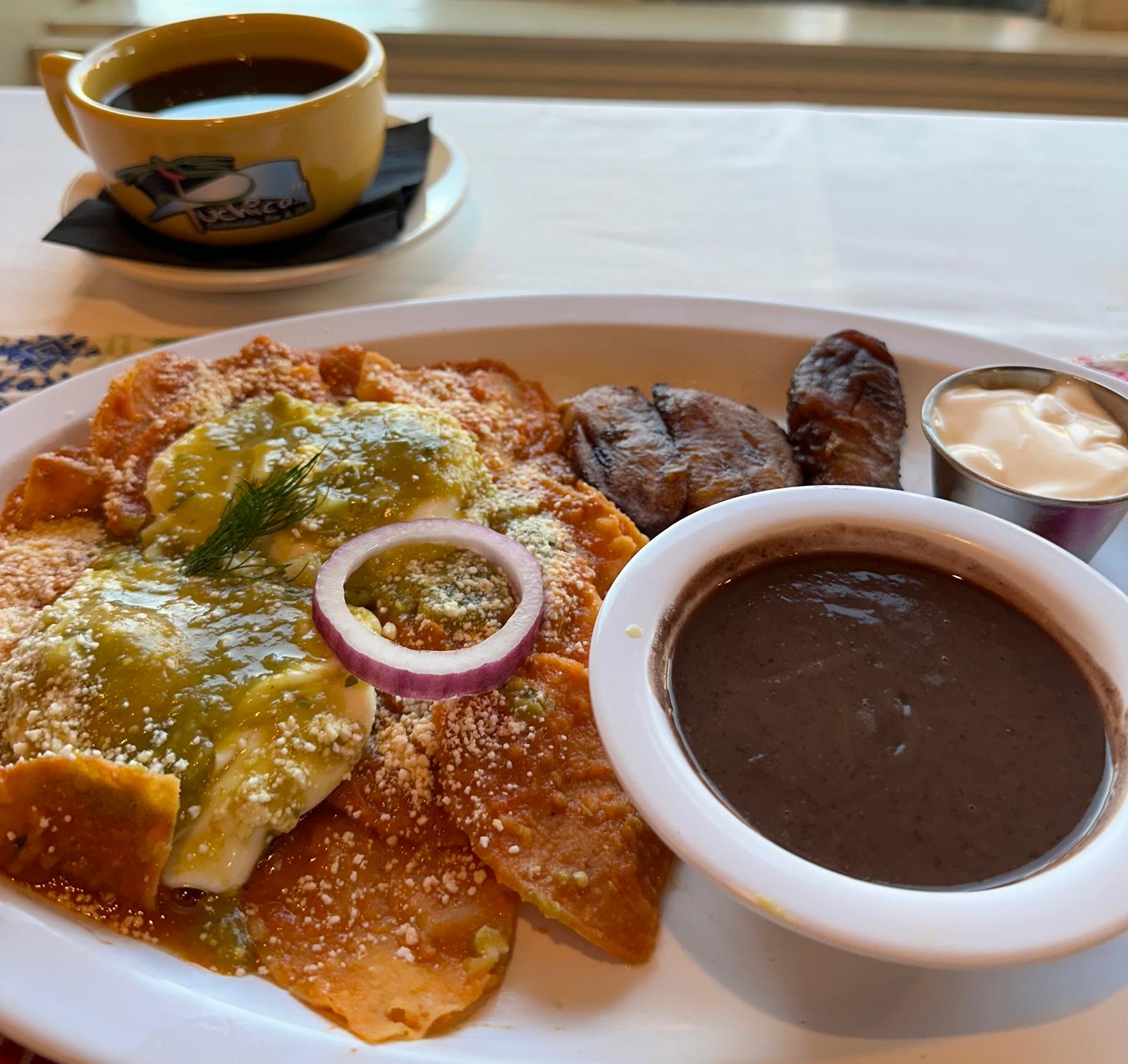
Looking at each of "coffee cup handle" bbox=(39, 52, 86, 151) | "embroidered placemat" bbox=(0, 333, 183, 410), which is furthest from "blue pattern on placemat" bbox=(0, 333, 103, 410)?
"coffee cup handle" bbox=(39, 52, 86, 151)

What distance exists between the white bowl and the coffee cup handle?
217 cm

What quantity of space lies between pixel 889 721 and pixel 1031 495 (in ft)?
2.58

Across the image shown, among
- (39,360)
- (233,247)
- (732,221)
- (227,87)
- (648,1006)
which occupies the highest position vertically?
(227,87)

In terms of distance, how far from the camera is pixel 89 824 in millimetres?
1528

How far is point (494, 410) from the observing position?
96.3 inches

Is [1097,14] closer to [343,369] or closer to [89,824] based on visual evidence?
[343,369]

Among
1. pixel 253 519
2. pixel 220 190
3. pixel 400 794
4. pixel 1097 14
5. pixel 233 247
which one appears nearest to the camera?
pixel 400 794

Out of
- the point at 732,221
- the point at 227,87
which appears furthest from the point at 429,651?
the point at 732,221

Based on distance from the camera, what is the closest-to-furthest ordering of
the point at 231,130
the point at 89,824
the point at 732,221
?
the point at 89,824, the point at 231,130, the point at 732,221

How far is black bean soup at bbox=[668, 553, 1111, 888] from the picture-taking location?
1402 mm

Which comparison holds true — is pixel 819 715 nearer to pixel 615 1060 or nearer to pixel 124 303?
pixel 615 1060

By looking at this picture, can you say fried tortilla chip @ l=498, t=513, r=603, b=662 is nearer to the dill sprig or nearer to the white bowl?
the white bowl

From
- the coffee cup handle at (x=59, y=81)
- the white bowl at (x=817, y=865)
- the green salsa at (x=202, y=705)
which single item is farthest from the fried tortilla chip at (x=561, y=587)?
the coffee cup handle at (x=59, y=81)

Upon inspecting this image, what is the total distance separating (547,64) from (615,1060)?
567cm
